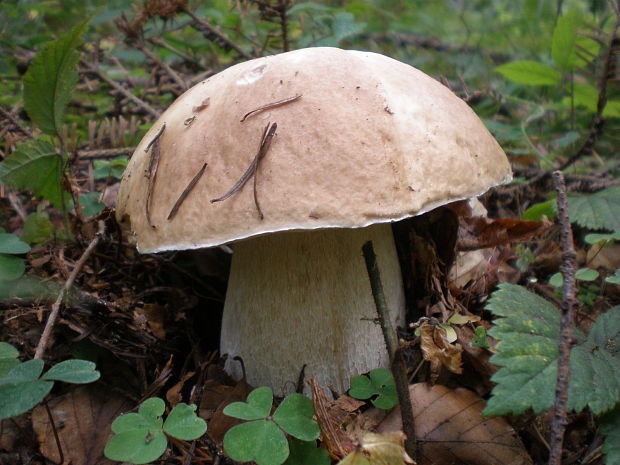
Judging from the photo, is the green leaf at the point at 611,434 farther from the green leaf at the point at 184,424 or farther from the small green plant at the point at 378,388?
the green leaf at the point at 184,424

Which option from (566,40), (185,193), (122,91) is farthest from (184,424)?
(566,40)

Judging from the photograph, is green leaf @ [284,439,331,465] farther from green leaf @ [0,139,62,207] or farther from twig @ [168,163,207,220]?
green leaf @ [0,139,62,207]

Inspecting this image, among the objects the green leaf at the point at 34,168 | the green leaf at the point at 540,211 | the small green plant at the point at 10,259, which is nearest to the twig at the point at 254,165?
the small green plant at the point at 10,259

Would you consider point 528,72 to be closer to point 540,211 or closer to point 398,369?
point 540,211

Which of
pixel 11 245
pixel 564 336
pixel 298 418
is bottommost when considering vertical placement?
pixel 298 418

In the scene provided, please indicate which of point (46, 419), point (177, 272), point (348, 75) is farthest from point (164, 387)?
point (348, 75)

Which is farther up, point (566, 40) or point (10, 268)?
point (566, 40)
